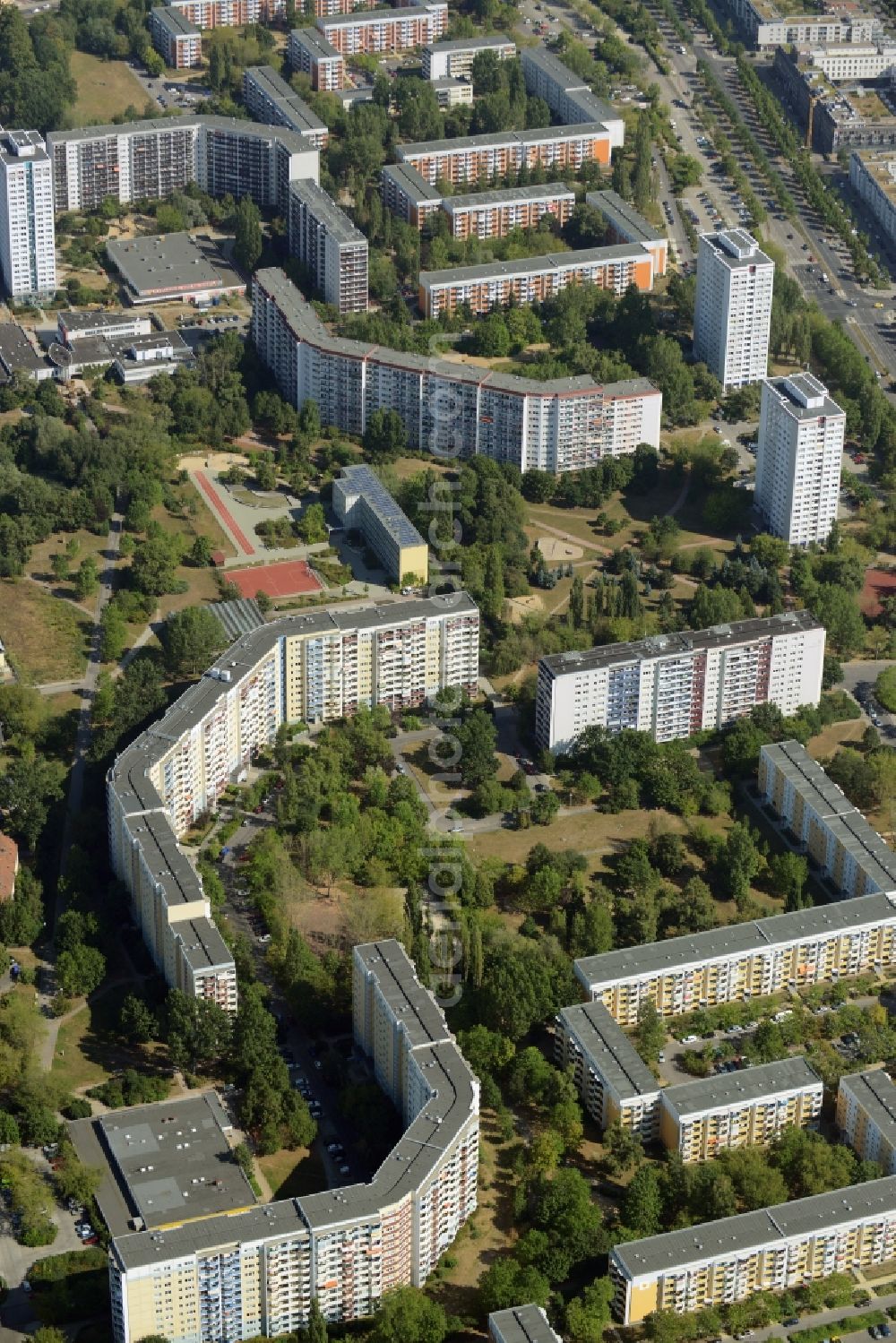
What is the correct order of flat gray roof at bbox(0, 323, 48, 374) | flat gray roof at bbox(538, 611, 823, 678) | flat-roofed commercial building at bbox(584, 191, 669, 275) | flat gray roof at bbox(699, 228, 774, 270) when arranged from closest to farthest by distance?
flat gray roof at bbox(538, 611, 823, 678), flat gray roof at bbox(699, 228, 774, 270), flat gray roof at bbox(0, 323, 48, 374), flat-roofed commercial building at bbox(584, 191, 669, 275)

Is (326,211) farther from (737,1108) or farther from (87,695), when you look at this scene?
(737,1108)

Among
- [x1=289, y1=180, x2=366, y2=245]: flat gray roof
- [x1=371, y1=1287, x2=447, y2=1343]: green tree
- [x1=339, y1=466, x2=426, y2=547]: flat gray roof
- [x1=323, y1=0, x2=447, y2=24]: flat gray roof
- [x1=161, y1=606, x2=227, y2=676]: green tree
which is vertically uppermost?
[x1=323, y1=0, x2=447, y2=24]: flat gray roof

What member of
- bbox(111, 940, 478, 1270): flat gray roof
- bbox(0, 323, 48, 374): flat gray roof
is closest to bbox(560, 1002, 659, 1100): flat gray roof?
bbox(111, 940, 478, 1270): flat gray roof

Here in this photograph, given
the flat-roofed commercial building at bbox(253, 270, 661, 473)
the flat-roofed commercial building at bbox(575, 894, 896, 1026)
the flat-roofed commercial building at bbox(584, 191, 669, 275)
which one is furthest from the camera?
the flat-roofed commercial building at bbox(584, 191, 669, 275)

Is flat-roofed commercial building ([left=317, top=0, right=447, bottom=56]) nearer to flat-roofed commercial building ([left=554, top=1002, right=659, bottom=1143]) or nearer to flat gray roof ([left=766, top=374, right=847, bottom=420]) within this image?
flat gray roof ([left=766, top=374, right=847, bottom=420])

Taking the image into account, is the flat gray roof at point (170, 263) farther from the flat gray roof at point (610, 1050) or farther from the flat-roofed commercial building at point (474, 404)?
the flat gray roof at point (610, 1050)

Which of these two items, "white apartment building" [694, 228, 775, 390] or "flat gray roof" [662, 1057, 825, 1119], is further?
"white apartment building" [694, 228, 775, 390]
